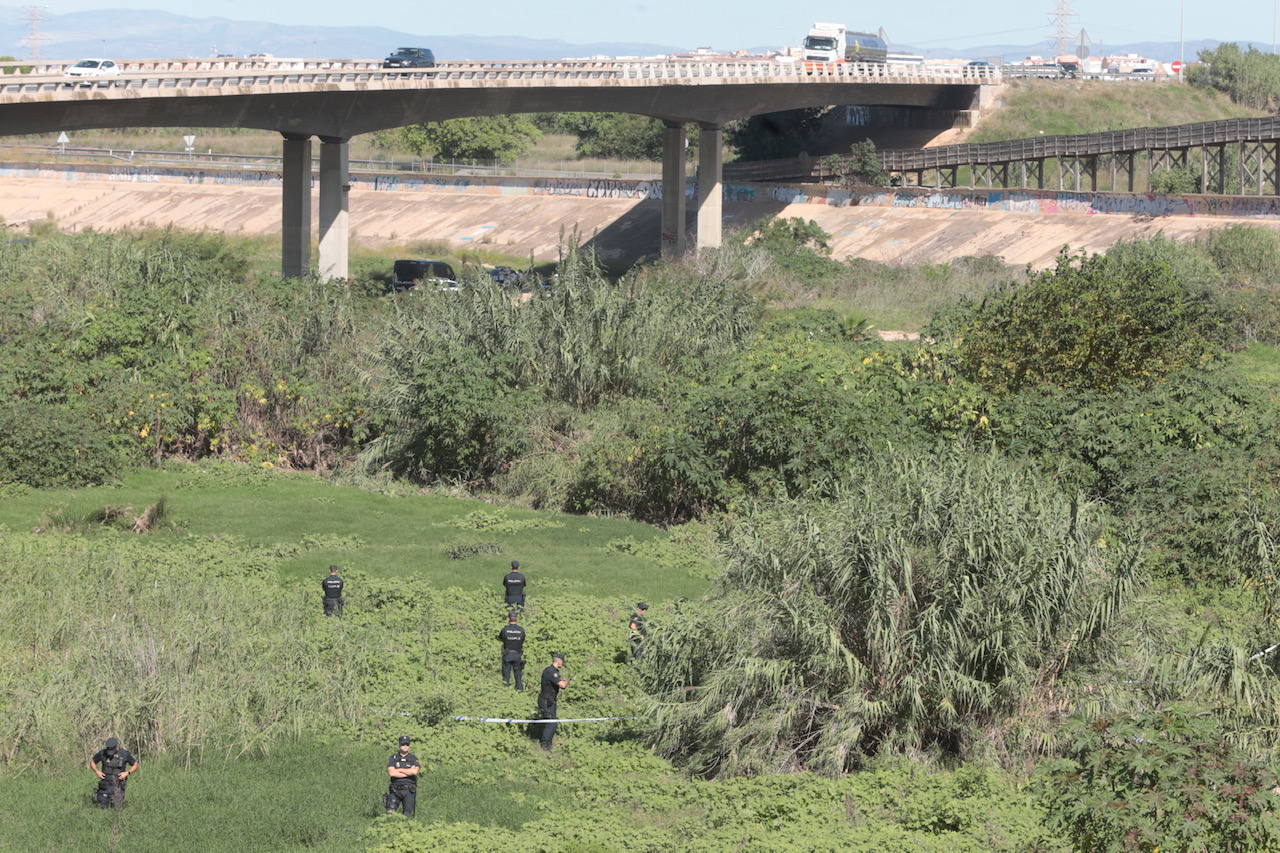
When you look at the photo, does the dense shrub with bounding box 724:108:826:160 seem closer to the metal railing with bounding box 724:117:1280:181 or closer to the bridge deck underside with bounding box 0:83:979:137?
the metal railing with bounding box 724:117:1280:181

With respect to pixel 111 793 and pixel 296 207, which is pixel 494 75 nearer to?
pixel 296 207

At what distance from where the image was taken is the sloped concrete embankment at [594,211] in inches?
2778

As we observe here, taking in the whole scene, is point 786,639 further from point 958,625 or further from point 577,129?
point 577,129

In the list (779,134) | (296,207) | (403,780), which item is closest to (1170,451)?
(403,780)

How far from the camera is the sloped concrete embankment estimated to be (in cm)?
7056

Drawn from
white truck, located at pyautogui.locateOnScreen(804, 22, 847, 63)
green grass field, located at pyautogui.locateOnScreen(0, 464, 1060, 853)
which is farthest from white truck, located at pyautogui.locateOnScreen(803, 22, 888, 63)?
green grass field, located at pyautogui.locateOnScreen(0, 464, 1060, 853)

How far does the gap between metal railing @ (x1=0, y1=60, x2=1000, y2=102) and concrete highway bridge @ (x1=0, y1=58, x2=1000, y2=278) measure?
0.06 metres

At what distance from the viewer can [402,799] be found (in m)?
17.6

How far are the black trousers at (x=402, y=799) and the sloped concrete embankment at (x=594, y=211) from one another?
178ft

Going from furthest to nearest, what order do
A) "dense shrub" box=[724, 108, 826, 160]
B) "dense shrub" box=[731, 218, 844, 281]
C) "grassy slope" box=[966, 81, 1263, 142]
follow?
"dense shrub" box=[724, 108, 826, 160] < "grassy slope" box=[966, 81, 1263, 142] < "dense shrub" box=[731, 218, 844, 281]

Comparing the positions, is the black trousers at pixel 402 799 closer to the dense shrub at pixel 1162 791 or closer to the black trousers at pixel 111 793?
the black trousers at pixel 111 793

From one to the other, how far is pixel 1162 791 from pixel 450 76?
47998mm

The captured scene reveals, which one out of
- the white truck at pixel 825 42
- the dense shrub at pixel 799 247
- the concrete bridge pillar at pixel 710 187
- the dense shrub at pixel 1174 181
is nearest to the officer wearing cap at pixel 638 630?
the dense shrub at pixel 799 247

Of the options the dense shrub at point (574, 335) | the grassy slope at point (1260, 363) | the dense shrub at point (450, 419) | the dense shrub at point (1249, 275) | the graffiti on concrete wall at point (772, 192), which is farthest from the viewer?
the graffiti on concrete wall at point (772, 192)
